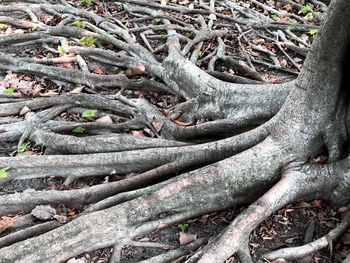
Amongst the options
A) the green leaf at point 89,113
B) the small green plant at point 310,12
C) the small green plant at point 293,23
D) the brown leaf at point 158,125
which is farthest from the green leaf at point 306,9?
the green leaf at point 89,113

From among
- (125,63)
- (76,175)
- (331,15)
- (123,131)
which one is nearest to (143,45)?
(125,63)

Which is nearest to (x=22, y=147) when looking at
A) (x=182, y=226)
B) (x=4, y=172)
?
(x=4, y=172)

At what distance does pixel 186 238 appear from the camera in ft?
9.55

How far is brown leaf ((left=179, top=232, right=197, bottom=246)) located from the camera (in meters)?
2.89

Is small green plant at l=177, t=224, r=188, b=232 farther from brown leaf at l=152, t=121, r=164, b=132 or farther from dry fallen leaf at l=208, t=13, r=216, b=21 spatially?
dry fallen leaf at l=208, t=13, r=216, b=21

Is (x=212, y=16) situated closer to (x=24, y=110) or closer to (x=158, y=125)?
(x=158, y=125)

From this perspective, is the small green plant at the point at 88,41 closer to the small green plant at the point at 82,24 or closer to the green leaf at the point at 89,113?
the small green plant at the point at 82,24

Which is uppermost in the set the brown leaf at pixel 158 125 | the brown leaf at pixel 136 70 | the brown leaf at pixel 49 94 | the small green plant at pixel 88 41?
the small green plant at pixel 88 41

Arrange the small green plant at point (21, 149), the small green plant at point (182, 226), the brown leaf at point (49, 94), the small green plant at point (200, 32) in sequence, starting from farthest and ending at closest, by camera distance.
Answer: the small green plant at point (200, 32)
the brown leaf at point (49, 94)
the small green plant at point (21, 149)
the small green plant at point (182, 226)

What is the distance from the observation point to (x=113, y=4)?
23.2 feet

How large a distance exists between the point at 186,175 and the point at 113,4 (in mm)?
4961

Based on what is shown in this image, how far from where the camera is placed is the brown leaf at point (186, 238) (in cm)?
289

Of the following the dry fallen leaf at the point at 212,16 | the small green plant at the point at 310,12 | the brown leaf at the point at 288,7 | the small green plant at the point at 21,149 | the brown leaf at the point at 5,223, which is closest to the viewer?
the brown leaf at the point at 5,223

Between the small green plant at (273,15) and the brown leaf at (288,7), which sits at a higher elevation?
the brown leaf at (288,7)
